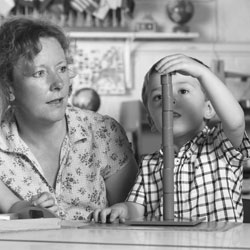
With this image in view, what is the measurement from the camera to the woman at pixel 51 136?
184 cm

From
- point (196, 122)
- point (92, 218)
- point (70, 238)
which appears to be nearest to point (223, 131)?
point (196, 122)

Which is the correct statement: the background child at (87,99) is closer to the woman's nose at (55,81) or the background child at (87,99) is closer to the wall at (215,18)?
the wall at (215,18)

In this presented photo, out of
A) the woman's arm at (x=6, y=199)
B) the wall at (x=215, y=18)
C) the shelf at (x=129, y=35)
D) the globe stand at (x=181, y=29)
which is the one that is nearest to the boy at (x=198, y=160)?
the woman's arm at (x=6, y=199)

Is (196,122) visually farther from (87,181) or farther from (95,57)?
(95,57)

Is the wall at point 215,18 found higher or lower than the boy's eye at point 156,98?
higher

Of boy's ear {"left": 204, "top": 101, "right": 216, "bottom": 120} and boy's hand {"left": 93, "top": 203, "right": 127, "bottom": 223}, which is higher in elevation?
boy's ear {"left": 204, "top": 101, "right": 216, "bottom": 120}

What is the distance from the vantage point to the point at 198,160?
1694 mm

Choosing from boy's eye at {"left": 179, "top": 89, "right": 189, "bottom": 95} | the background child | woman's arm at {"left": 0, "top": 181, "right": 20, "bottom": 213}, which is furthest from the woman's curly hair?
the background child

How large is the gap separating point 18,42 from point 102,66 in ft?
11.1

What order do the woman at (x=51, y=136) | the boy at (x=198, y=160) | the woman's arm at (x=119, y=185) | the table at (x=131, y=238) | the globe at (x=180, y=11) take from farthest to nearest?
the globe at (x=180, y=11) < the woman's arm at (x=119, y=185) < the woman at (x=51, y=136) < the boy at (x=198, y=160) < the table at (x=131, y=238)

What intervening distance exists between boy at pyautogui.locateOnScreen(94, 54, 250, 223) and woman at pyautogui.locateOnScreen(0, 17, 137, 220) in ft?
0.66

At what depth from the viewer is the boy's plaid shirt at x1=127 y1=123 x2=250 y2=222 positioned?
1658 mm

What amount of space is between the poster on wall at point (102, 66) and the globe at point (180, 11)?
0.42 metres

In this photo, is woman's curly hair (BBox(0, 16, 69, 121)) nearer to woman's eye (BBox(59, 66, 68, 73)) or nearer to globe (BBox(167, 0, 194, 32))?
woman's eye (BBox(59, 66, 68, 73))
